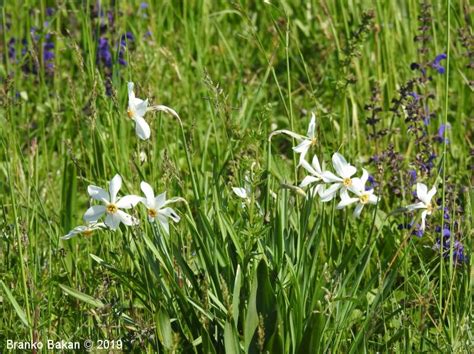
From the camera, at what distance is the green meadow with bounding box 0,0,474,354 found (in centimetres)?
212

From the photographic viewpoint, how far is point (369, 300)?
264cm

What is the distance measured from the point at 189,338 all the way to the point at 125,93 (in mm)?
1614

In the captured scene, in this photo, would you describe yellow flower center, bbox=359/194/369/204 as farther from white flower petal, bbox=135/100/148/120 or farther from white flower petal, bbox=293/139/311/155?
white flower petal, bbox=135/100/148/120

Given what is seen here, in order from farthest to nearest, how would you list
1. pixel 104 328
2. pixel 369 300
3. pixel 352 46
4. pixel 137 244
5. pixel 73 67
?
pixel 73 67 → pixel 352 46 → pixel 369 300 → pixel 137 244 → pixel 104 328

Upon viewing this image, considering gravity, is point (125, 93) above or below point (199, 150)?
above

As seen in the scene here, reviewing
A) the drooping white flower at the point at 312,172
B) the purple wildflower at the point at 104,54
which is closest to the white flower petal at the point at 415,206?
the drooping white flower at the point at 312,172

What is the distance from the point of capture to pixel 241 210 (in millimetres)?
2402

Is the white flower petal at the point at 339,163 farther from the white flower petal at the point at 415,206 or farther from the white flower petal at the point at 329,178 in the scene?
the white flower petal at the point at 415,206

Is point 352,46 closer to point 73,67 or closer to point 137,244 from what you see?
point 137,244

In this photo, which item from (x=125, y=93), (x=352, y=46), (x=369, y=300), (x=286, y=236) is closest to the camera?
(x=286, y=236)

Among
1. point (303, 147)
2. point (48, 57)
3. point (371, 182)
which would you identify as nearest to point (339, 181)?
point (303, 147)

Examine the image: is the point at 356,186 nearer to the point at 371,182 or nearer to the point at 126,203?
the point at 126,203

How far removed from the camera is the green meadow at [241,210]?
6.97 feet

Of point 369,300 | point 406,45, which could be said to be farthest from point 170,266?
point 406,45
